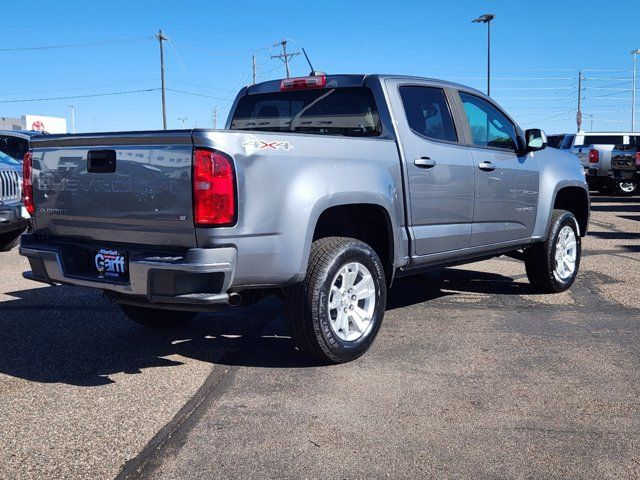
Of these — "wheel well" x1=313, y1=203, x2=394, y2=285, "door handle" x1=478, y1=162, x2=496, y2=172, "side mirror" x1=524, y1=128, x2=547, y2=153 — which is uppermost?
"side mirror" x1=524, y1=128, x2=547, y2=153

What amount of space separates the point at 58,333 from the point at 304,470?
3.01 meters

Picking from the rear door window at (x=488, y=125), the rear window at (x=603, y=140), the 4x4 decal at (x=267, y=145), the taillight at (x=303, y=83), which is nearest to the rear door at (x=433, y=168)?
the rear door window at (x=488, y=125)

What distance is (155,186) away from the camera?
3805mm

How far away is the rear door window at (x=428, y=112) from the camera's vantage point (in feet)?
16.9

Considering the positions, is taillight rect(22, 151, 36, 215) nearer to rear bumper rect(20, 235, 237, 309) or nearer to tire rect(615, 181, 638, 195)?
rear bumper rect(20, 235, 237, 309)

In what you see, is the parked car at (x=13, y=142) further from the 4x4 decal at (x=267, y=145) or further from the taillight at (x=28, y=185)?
the 4x4 decal at (x=267, y=145)

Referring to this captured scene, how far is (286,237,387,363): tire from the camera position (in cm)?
414

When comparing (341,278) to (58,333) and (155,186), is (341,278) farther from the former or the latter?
(58,333)

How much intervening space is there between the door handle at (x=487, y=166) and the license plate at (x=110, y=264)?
2.93 meters

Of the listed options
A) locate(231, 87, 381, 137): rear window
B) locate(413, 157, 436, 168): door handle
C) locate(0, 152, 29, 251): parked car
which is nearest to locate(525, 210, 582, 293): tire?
locate(413, 157, 436, 168): door handle

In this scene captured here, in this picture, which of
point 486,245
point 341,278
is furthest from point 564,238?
point 341,278

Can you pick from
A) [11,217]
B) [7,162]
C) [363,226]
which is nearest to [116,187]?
[363,226]

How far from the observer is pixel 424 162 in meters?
4.98

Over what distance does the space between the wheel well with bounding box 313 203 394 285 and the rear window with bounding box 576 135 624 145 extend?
1984 cm
